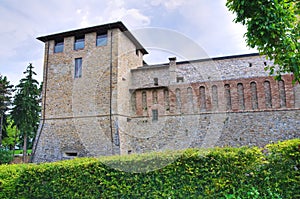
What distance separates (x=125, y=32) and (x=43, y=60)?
18.7 ft

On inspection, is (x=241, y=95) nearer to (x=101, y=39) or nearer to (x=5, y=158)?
(x=101, y=39)

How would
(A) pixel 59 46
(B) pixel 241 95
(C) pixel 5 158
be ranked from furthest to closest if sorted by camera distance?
(C) pixel 5 158
(A) pixel 59 46
(B) pixel 241 95

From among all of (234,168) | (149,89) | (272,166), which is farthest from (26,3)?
(272,166)

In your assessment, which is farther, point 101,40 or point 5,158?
point 5,158

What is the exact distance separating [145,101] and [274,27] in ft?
28.3

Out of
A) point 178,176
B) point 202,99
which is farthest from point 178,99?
point 178,176

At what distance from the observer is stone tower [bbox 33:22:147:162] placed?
35.7 ft

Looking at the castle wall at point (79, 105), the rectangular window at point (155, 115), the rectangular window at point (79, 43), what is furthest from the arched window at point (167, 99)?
the rectangular window at point (79, 43)

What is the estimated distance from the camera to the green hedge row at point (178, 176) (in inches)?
145

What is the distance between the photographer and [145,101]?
11750 millimetres

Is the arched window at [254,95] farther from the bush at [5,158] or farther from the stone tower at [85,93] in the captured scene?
the bush at [5,158]

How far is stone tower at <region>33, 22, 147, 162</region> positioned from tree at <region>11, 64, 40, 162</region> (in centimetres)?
655

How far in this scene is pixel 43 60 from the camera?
13.0 metres

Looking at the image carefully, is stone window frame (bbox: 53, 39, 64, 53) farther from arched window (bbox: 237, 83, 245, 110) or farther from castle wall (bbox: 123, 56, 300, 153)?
arched window (bbox: 237, 83, 245, 110)
